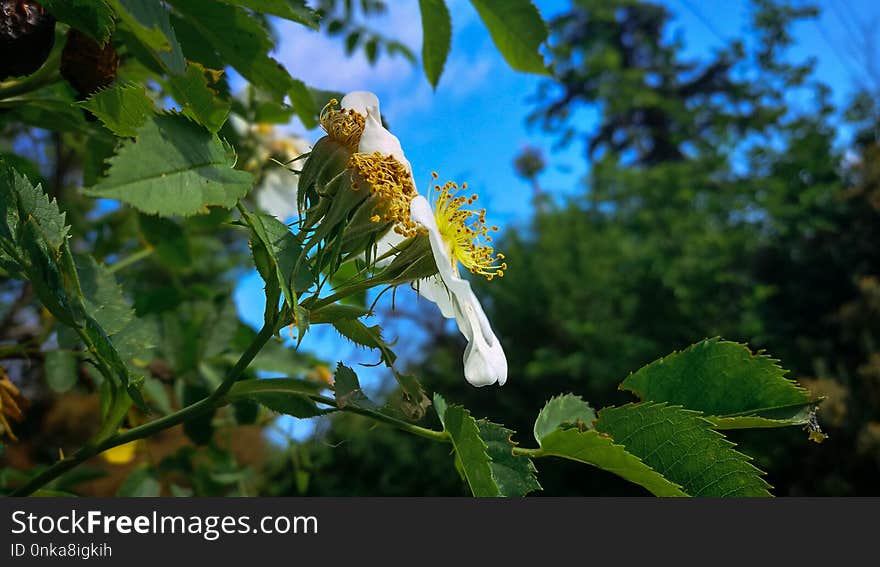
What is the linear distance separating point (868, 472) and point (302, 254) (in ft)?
15.6

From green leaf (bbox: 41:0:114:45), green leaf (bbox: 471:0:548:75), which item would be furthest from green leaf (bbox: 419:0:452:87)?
green leaf (bbox: 41:0:114:45)

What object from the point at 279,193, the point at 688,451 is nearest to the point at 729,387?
the point at 688,451

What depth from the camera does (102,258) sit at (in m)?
1.10

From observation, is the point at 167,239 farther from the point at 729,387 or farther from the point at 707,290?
the point at 707,290

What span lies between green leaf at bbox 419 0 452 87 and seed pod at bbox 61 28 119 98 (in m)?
0.28

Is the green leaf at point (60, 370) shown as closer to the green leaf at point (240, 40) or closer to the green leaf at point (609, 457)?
the green leaf at point (240, 40)

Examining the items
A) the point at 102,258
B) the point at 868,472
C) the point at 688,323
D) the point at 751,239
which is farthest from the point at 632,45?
the point at 102,258

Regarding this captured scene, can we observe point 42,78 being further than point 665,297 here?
No

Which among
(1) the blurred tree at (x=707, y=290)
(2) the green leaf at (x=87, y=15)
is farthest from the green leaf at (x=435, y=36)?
(1) the blurred tree at (x=707, y=290)

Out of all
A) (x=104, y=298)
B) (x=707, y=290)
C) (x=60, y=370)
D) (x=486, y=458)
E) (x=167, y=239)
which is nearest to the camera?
(x=486, y=458)

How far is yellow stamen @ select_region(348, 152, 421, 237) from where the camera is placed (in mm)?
452

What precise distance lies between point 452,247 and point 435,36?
Answer: 236 millimetres

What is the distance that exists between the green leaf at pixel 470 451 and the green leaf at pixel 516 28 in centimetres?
35

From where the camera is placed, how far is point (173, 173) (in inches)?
14.5
